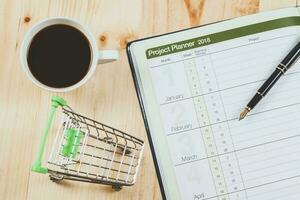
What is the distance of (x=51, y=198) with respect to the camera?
652 mm

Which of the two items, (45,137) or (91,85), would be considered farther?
(91,85)

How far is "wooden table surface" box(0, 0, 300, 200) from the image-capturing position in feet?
2.15

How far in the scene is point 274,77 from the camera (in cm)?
62

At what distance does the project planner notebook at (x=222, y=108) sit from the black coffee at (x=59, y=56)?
74mm

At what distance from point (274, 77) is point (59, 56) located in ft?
0.91

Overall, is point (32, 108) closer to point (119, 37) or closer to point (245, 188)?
point (119, 37)

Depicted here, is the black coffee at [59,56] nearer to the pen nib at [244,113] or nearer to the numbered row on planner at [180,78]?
the numbered row on planner at [180,78]

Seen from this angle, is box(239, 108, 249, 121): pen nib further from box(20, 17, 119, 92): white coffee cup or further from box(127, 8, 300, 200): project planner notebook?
box(20, 17, 119, 92): white coffee cup

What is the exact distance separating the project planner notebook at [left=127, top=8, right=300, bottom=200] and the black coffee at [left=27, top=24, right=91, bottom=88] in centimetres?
7

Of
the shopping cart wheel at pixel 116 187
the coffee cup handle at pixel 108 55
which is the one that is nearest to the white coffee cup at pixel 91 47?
the coffee cup handle at pixel 108 55

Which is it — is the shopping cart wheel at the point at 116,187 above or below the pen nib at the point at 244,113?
below

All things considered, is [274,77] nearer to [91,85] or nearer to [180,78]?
[180,78]

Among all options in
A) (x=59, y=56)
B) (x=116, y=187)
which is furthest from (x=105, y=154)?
(x=59, y=56)

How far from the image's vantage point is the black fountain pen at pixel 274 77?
0.61m
